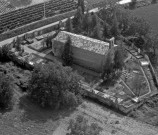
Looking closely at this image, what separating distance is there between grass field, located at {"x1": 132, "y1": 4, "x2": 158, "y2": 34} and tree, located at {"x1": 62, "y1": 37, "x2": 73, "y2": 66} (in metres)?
16.5

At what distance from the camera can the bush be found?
32.4 meters

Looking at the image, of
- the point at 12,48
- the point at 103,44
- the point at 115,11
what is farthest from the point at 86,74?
the point at 115,11

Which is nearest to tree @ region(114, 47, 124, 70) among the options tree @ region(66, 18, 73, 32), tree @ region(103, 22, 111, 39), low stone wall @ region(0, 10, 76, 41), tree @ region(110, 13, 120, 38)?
tree @ region(110, 13, 120, 38)

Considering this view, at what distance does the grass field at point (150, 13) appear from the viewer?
52.0m

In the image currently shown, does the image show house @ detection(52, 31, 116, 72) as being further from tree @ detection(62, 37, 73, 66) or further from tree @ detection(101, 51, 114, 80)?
tree @ detection(101, 51, 114, 80)

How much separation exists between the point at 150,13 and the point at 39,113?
99.9ft

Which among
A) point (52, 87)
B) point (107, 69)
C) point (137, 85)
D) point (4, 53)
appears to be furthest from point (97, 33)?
point (52, 87)

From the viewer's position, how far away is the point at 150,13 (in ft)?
182

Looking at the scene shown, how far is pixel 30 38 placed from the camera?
4631 cm

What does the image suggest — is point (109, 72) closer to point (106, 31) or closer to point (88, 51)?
point (88, 51)

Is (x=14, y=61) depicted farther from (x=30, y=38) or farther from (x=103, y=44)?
(x=103, y=44)

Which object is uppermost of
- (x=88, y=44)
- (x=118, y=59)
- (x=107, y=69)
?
(x=88, y=44)

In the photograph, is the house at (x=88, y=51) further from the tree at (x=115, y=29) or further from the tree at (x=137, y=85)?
the tree at (x=115, y=29)

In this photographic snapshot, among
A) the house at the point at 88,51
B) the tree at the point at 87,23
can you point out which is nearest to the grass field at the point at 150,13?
the tree at the point at 87,23
